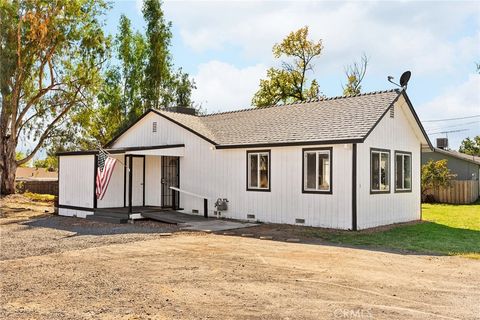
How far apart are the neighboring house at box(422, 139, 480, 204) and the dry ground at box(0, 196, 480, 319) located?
62.5 ft

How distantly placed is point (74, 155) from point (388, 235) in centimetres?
1296

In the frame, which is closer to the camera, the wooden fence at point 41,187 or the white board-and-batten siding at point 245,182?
the white board-and-batten siding at point 245,182

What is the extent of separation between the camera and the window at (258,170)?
15.5m

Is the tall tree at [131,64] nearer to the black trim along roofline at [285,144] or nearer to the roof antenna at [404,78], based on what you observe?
the black trim along roofline at [285,144]

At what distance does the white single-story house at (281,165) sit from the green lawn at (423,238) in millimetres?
834

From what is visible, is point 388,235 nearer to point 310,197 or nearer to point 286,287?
point 310,197

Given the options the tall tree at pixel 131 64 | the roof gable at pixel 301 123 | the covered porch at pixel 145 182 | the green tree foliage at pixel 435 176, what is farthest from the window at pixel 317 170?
the tall tree at pixel 131 64

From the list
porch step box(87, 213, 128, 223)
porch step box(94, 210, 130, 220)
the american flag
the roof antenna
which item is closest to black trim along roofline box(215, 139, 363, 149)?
the american flag

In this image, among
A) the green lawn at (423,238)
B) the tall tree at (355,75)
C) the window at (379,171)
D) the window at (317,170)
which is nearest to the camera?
the green lawn at (423,238)

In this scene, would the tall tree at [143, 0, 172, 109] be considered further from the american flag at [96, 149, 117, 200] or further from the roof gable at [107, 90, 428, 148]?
the american flag at [96, 149, 117, 200]

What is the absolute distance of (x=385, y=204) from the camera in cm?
1521

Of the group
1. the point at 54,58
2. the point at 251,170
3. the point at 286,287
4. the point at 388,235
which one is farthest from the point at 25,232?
the point at 54,58

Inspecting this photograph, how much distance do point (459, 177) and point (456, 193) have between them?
12.6 ft

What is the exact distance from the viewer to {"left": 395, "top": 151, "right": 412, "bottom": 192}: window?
1612 cm
